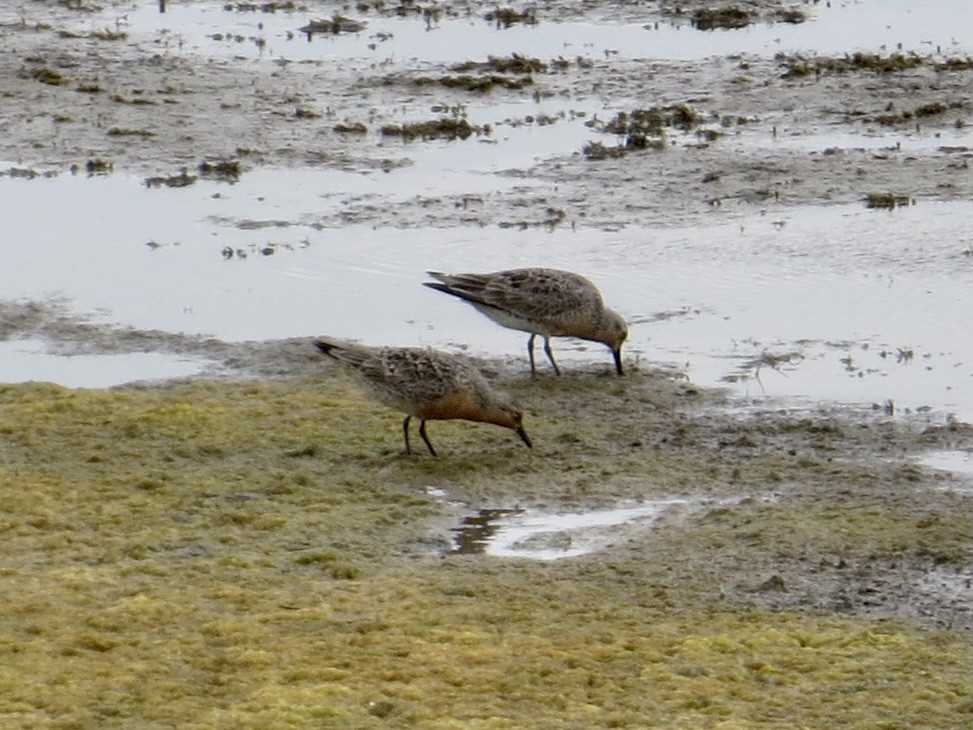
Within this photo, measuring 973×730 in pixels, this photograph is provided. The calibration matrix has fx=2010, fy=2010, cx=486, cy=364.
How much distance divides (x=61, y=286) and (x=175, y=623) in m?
6.29

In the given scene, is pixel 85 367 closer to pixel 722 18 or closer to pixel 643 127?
pixel 643 127

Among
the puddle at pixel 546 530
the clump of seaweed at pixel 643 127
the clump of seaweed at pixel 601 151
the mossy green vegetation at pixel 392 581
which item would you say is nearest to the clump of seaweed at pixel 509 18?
Answer: the clump of seaweed at pixel 643 127

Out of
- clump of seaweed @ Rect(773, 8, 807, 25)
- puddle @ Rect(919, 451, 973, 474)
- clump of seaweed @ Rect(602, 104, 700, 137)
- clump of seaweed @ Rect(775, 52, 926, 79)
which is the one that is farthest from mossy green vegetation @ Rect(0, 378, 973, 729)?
clump of seaweed @ Rect(773, 8, 807, 25)

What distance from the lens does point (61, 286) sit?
13242 millimetres

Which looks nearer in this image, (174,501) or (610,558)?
(610,558)

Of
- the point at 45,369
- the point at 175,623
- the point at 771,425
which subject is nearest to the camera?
the point at 175,623

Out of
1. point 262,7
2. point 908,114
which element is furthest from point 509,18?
point 908,114

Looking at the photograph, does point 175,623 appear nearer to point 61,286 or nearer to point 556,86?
point 61,286

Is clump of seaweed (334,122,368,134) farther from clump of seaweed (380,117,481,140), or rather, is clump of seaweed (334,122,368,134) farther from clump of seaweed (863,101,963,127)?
clump of seaweed (863,101,963,127)

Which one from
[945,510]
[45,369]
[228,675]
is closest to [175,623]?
[228,675]

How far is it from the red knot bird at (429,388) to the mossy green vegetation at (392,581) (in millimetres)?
207

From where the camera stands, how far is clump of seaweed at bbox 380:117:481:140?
56.1 feet

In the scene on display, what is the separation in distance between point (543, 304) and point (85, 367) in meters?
2.70

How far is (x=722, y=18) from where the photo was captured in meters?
21.4
